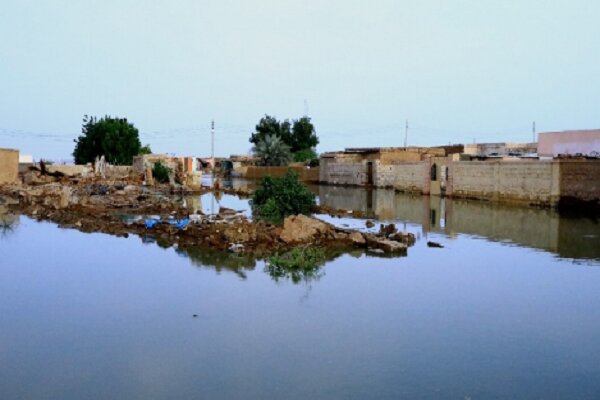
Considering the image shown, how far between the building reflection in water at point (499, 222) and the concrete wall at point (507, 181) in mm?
668

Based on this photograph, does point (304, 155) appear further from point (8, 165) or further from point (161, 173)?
point (8, 165)

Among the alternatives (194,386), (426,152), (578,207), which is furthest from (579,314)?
(426,152)

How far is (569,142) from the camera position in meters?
30.0

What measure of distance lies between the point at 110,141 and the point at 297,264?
52655mm

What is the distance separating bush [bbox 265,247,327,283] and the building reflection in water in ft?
19.4

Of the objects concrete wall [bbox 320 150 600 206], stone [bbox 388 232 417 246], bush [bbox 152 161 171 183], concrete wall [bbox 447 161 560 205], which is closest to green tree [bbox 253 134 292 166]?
concrete wall [bbox 320 150 600 206]

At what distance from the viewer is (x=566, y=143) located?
30266 millimetres

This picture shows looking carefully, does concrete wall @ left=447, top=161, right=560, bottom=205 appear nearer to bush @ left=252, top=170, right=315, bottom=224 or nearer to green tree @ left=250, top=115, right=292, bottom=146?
bush @ left=252, top=170, right=315, bottom=224

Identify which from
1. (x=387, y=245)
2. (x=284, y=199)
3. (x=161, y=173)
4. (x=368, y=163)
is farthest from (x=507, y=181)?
(x=161, y=173)

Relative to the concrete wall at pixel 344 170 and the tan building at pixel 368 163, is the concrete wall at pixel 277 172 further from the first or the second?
the tan building at pixel 368 163

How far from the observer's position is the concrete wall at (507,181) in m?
24.4

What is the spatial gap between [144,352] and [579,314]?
603 cm

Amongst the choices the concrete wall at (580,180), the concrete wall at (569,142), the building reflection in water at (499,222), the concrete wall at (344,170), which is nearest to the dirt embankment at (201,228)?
the building reflection in water at (499,222)

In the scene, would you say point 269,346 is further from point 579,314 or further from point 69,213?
point 69,213
